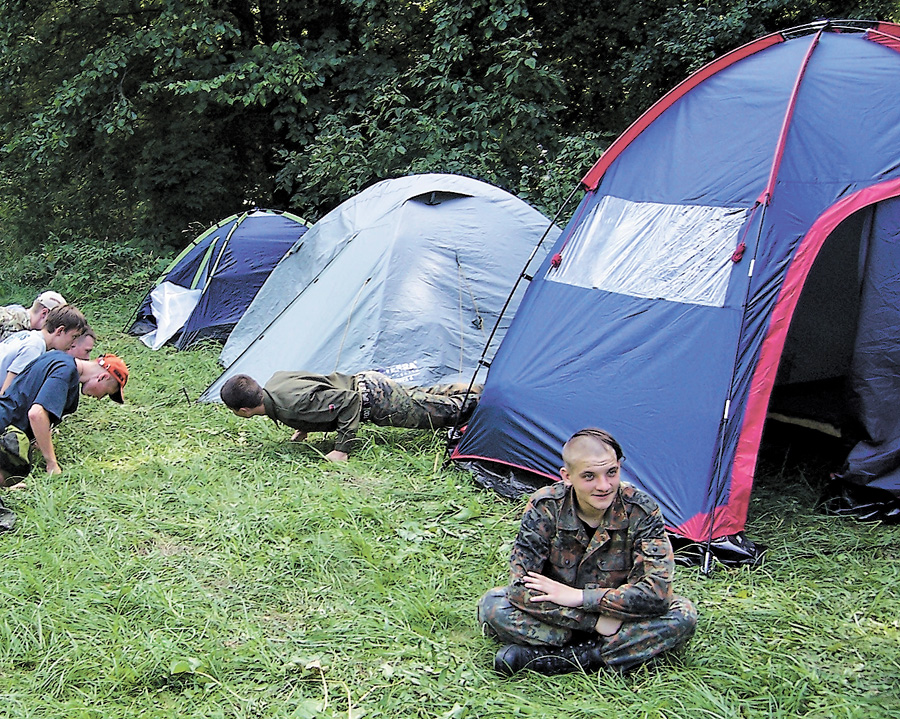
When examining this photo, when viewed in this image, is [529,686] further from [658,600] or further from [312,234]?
[312,234]

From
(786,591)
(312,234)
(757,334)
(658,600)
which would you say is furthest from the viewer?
(312,234)

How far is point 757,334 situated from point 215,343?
18.5ft

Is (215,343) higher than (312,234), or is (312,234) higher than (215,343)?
(312,234)

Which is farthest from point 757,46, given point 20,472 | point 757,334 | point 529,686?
point 20,472

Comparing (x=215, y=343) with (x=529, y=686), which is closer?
(x=529, y=686)

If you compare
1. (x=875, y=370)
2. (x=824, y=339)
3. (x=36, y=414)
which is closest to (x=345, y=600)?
(x=36, y=414)

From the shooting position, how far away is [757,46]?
15.6 ft

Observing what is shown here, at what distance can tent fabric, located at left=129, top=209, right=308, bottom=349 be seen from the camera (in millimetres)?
8578

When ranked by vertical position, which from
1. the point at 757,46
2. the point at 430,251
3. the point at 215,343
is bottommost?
the point at 215,343

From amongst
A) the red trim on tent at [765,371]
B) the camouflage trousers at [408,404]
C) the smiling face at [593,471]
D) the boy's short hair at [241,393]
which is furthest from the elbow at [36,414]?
the red trim on tent at [765,371]

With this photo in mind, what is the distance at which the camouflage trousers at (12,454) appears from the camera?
15.8ft

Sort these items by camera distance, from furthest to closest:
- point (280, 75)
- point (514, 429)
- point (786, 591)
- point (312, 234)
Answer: point (280, 75)
point (312, 234)
point (514, 429)
point (786, 591)

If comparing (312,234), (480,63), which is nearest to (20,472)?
(312,234)

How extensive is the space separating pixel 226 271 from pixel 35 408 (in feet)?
13.2
